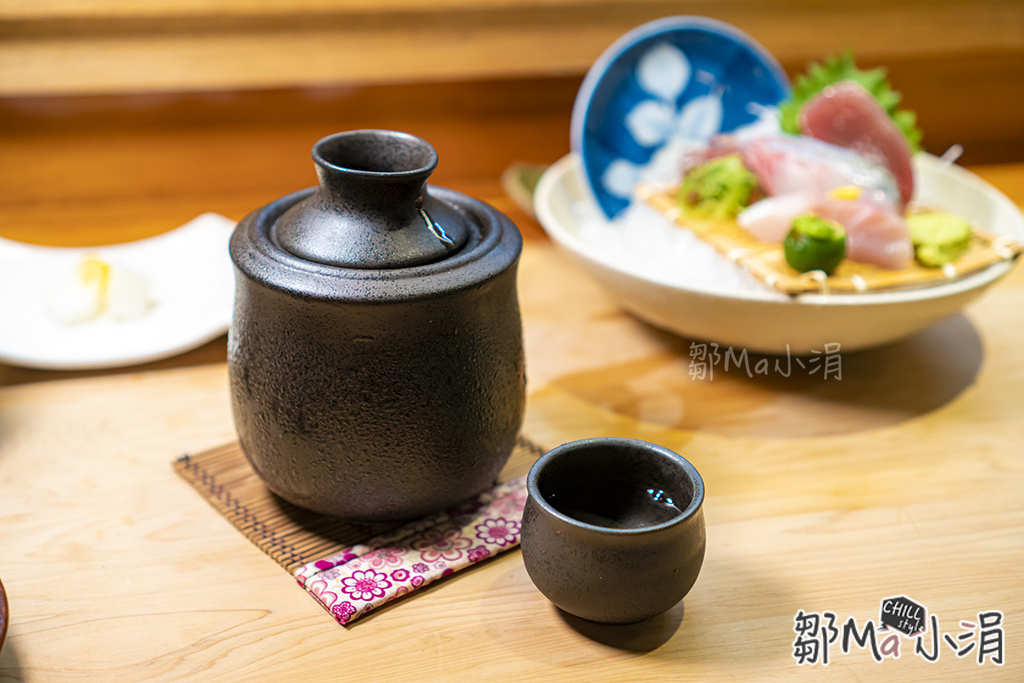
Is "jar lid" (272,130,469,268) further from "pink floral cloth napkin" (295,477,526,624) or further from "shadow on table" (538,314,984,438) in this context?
"shadow on table" (538,314,984,438)

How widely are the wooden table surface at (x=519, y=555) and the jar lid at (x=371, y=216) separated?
1.02 ft

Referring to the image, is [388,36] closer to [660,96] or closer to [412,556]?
[660,96]

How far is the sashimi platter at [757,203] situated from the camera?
111 cm

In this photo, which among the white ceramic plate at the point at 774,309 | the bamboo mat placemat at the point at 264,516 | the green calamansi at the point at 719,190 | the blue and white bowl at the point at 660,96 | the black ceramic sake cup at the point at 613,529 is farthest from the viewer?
the blue and white bowl at the point at 660,96

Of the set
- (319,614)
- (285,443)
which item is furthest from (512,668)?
(285,443)

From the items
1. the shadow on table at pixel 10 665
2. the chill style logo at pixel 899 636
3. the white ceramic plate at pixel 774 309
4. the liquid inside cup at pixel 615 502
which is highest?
the white ceramic plate at pixel 774 309

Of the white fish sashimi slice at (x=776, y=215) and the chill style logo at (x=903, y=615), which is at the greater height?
the white fish sashimi slice at (x=776, y=215)

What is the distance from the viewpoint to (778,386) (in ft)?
3.87

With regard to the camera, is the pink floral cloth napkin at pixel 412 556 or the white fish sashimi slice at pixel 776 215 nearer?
the pink floral cloth napkin at pixel 412 556

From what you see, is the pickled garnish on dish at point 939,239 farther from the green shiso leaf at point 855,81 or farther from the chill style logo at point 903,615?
the chill style logo at point 903,615

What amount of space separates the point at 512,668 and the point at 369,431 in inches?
9.2

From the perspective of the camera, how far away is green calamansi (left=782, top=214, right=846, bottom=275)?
3.59 ft

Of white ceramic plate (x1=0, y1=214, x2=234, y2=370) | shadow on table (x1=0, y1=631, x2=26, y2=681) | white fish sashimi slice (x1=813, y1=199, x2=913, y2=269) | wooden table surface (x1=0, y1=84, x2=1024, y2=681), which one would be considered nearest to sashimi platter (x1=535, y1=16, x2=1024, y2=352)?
white fish sashimi slice (x1=813, y1=199, x2=913, y2=269)

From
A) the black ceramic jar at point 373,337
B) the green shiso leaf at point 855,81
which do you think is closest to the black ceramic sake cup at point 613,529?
the black ceramic jar at point 373,337
